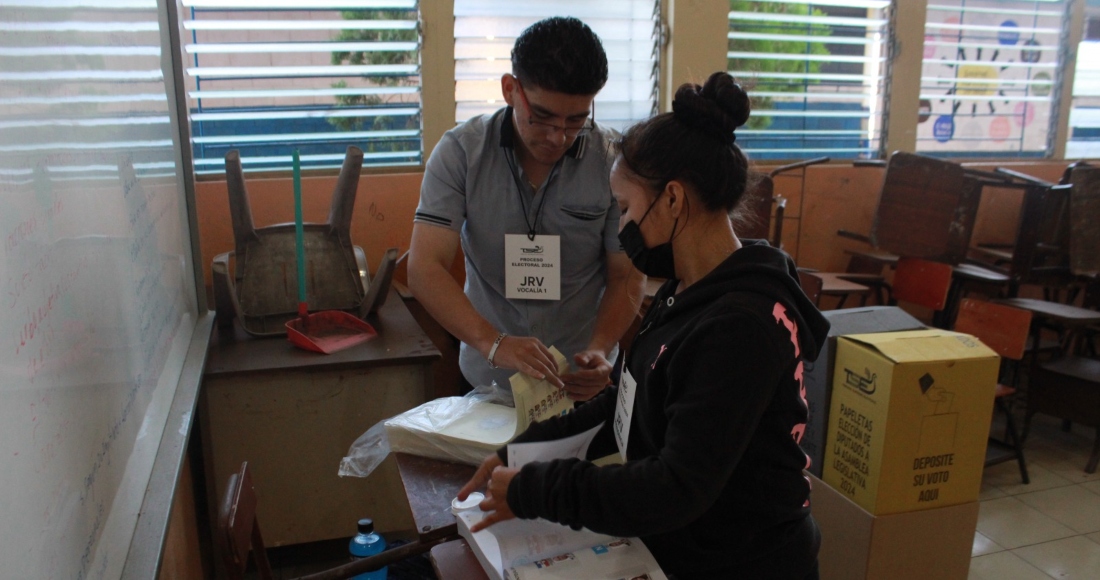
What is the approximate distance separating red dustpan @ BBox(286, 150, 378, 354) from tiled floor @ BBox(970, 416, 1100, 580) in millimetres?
2136

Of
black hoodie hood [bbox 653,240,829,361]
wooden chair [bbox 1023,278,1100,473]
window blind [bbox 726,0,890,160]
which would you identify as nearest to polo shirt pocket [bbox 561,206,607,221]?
black hoodie hood [bbox 653,240,829,361]

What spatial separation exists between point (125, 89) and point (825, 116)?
3.55m

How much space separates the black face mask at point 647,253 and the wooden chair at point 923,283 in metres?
2.90

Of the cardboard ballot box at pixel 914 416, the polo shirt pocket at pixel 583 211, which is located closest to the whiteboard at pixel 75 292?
the polo shirt pocket at pixel 583 211

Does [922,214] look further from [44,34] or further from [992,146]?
[44,34]

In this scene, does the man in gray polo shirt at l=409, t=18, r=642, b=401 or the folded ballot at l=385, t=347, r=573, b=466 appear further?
the man in gray polo shirt at l=409, t=18, r=642, b=401

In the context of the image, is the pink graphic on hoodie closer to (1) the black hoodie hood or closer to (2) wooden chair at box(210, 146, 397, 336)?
(1) the black hoodie hood

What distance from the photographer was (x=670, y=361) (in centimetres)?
99

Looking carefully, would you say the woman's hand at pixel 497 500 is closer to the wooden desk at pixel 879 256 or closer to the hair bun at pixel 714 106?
the hair bun at pixel 714 106

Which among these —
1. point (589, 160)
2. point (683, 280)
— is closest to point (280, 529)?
point (589, 160)

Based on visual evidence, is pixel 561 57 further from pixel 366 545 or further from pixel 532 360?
pixel 366 545

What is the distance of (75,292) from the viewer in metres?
0.91

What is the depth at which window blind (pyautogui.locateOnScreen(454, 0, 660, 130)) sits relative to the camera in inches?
133

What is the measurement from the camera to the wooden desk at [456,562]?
1.10 meters
